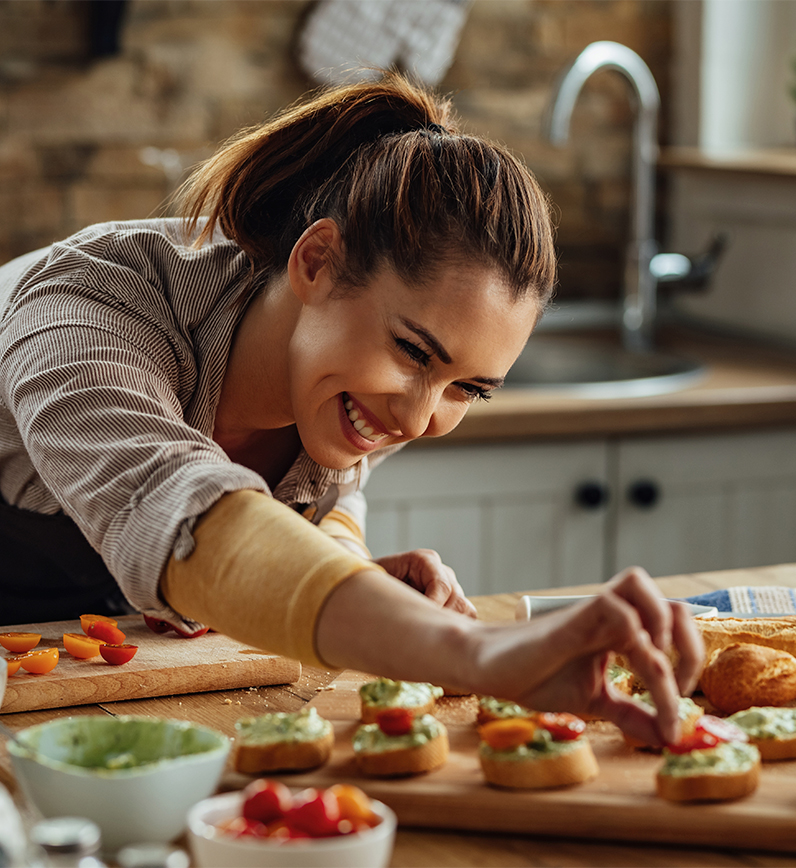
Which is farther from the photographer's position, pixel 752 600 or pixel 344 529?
pixel 344 529

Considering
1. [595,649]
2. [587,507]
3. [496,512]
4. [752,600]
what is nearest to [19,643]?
[595,649]

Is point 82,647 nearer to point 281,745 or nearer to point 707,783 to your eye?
point 281,745

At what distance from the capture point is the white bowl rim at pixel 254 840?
27.4 inches

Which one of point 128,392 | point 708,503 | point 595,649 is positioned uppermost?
point 128,392

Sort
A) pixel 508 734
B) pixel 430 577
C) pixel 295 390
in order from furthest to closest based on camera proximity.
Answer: pixel 430 577 → pixel 295 390 → pixel 508 734

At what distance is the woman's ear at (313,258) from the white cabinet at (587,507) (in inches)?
43.3

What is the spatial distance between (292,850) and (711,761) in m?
0.35

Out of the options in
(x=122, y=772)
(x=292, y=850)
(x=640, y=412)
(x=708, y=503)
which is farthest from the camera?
(x=708, y=503)

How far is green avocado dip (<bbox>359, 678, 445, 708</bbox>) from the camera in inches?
40.6

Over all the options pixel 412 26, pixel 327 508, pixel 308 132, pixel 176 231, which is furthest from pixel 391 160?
pixel 412 26

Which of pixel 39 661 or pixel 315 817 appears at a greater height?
pixel 315 817

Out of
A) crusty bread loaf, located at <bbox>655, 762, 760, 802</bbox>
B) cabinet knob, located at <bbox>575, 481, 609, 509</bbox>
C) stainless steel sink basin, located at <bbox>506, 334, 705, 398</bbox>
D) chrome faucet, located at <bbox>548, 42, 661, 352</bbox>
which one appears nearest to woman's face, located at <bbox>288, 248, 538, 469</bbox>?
crusty bread loaf, located at <bbox>655, 762, 760, 802</bbox>

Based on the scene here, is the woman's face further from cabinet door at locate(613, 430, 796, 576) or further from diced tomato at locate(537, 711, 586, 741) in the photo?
cabinet door at locate(613, 430, 796, 576)

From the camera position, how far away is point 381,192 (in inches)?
47.2
